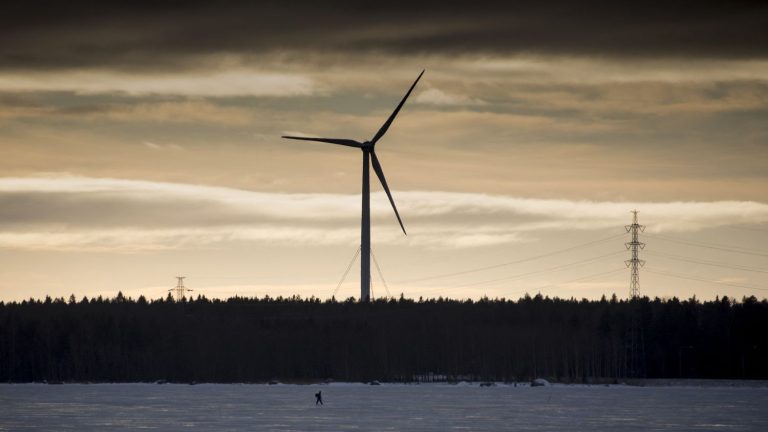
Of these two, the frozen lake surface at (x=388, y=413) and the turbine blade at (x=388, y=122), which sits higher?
the turbine blade at (x=388, y=122)

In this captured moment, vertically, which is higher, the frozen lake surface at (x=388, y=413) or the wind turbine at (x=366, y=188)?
the wind turbine at (x=366, y=188)

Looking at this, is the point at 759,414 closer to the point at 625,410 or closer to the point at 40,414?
the point at 625,410

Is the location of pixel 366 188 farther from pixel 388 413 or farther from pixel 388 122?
pixel 388 413

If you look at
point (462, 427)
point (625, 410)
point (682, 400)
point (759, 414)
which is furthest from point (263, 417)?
point (682, 400)

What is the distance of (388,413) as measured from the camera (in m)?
116

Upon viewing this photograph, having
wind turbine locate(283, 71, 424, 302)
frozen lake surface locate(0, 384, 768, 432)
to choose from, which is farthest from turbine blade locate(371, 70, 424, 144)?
frozen lake surface locate(0, 384, 768, 432)

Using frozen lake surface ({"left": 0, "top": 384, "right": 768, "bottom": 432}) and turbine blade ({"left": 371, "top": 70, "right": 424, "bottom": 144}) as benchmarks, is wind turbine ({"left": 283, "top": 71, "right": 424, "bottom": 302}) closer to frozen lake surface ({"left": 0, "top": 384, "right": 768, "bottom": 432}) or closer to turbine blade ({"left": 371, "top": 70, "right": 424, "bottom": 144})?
turbine blade ({"left": 371, "top": 70, "right": 424, "bottom": 144})

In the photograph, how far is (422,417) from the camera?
110m

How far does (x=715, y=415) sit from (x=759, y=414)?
4828 mm

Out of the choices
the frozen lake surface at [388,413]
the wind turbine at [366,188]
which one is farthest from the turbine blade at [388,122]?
the frozen lake surface at [388,413]

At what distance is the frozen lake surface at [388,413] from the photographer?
98625mm

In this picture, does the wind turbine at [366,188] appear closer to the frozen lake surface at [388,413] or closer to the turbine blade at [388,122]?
the turbine blade at [388,122]

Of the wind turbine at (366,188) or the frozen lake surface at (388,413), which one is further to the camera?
the wind turbine at (366,188)

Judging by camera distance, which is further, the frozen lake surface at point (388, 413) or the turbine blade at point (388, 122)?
the turbine blade at point (388, 122)
